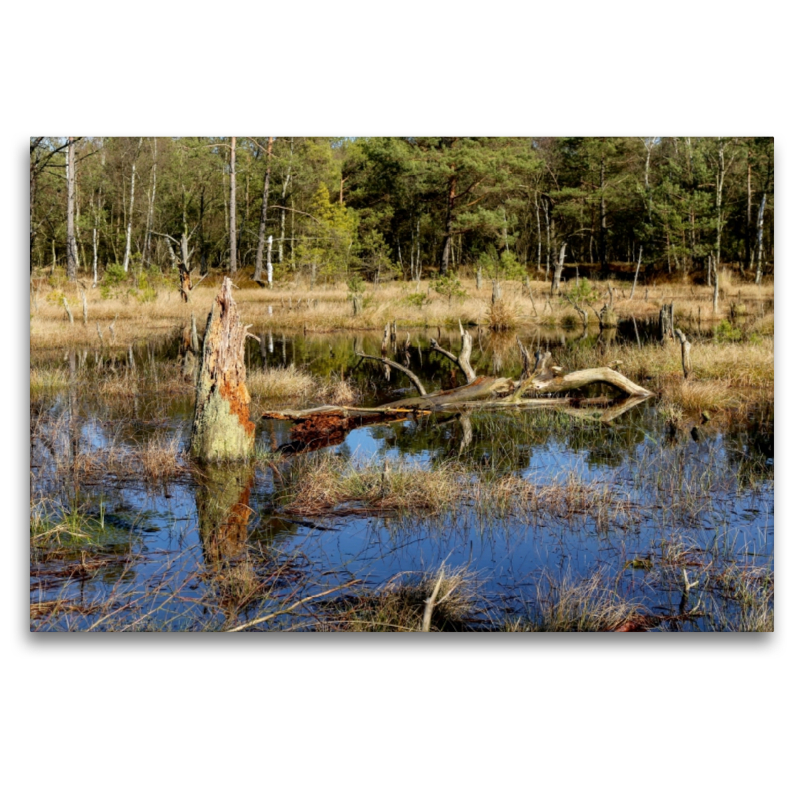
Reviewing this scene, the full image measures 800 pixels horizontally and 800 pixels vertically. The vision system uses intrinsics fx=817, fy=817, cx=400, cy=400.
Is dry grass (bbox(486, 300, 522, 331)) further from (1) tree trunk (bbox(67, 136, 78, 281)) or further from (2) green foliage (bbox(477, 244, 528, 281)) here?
(1) tree trunk (bbox(67, 136, 78, 281))

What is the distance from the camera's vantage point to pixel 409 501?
21.0 ft

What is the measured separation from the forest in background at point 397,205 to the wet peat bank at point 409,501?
0.98 meters

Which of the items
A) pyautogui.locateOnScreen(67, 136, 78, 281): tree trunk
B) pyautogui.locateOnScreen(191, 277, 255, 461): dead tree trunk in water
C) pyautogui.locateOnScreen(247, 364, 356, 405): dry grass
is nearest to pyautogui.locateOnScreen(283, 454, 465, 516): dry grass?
pyautogui.locateOnScreen(191, 277, 255, 461): dead tree trunk in water

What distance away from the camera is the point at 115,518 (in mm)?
6070

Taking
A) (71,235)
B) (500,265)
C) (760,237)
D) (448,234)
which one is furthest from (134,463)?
(760,237)

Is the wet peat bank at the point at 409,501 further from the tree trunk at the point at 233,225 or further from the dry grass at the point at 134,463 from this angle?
the tree trunk at the point at 233,225

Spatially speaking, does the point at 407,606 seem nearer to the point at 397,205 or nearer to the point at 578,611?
the point at 578,611

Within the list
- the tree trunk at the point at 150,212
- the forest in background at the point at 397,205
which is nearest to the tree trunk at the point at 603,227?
the forest in background at the point at 397,205

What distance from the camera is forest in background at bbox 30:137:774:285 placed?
19.7 ft

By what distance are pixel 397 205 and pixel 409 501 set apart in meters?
2.49

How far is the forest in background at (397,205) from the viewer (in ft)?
19.7

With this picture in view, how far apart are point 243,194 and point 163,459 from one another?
2.35 m
